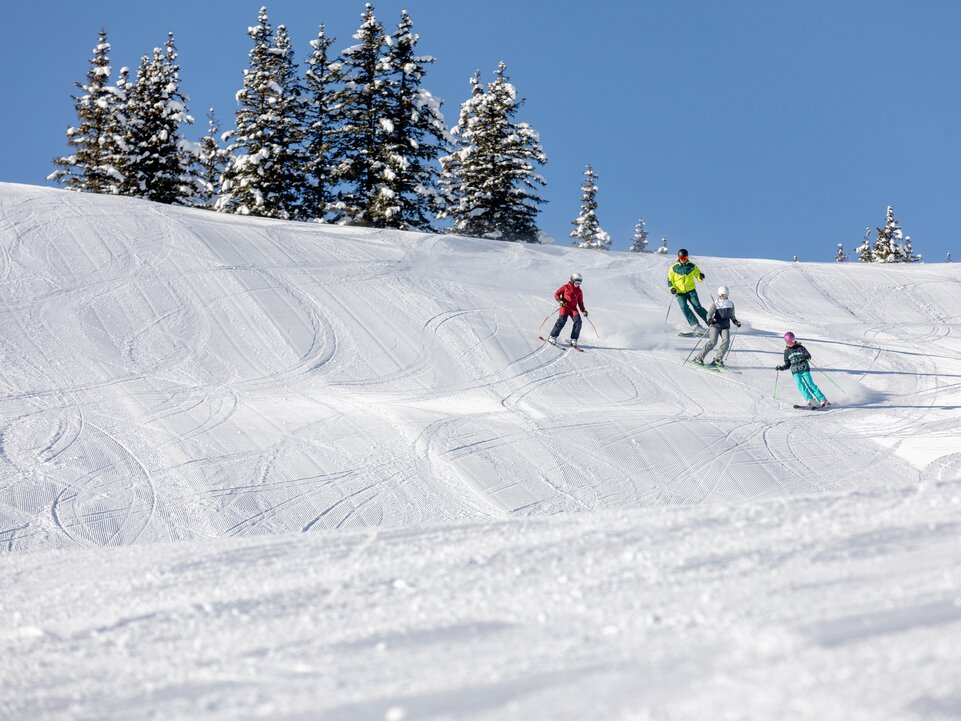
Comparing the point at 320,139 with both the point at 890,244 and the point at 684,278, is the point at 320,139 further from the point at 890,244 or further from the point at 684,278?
the point at 890,244

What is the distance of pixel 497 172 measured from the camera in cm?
3719

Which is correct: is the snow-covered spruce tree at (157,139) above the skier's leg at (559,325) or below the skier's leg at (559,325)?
above

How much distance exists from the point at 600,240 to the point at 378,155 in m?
19.1

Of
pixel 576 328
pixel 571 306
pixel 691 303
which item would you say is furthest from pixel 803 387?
pixel 571 306

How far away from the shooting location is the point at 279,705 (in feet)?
7.54

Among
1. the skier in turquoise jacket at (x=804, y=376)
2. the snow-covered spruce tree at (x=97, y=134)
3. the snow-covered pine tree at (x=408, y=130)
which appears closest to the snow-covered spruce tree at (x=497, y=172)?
the snow-covered pine tree at (x=408, y=130)

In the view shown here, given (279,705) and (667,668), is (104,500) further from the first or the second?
(667,668)

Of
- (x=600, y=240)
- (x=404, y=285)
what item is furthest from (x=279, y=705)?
(x=600, y=240)

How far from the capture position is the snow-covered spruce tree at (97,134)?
36281 millimetres

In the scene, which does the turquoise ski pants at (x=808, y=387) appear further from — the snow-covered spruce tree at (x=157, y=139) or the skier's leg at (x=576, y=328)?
the snow-covered spruce tree at (x=157, y=139)

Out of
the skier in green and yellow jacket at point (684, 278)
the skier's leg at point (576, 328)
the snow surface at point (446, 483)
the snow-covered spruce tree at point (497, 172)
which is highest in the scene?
the snow-covered spruce tree at point (497, 172)

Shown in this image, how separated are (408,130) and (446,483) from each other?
2608 cm

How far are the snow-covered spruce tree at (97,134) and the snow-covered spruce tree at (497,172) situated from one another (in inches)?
584

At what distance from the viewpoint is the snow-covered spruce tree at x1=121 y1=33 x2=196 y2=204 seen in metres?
36.1
